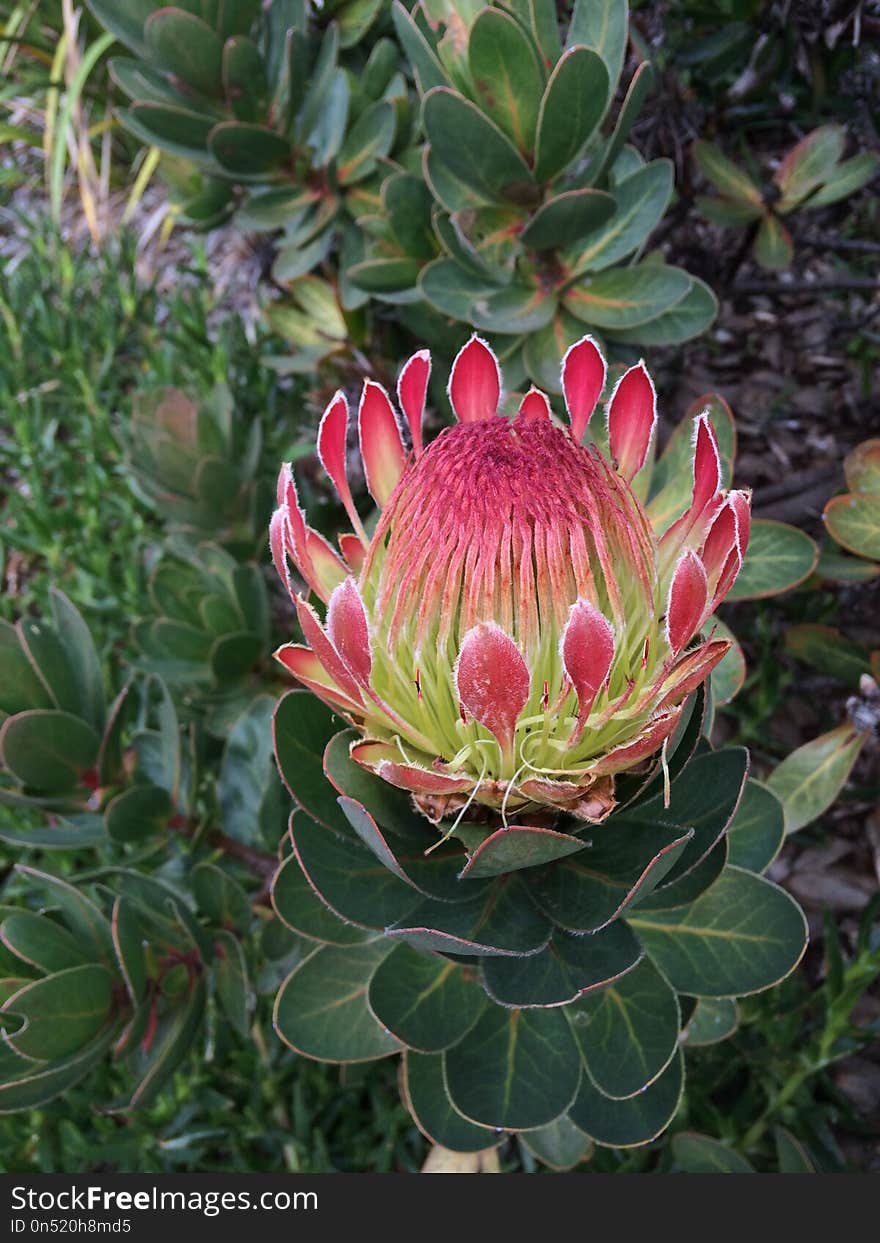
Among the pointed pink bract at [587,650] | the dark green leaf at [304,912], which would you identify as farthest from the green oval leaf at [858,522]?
the dark green leaf at [304,912]

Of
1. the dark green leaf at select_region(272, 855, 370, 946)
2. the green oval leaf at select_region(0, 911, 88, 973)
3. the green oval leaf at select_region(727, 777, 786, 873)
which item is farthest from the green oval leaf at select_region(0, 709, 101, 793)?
the green oval leaf at select_region(727, 777, 786, 873)

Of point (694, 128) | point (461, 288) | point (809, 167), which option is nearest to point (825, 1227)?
point (461, 288)

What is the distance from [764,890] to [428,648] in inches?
14.6

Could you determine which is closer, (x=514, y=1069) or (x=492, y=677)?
(x=492, y=677)

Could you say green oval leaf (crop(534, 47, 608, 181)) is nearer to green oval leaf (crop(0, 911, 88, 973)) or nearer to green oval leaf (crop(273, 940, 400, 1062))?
green oval leaf (crop(273, 940, 400, 1062))

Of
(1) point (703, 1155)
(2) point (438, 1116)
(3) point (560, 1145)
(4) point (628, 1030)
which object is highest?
(4) point (628, 1030)

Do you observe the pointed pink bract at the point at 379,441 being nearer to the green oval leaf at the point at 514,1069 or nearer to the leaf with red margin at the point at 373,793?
the leaf with red margin at the point at 373,793

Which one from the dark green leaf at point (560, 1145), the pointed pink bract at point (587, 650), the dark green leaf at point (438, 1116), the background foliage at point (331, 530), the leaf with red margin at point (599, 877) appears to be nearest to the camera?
the pointed pink bract at point (587, 650)

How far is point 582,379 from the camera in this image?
839 mm

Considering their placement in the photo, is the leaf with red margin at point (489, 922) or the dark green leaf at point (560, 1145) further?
the dark green leaf at point (560, 1145)

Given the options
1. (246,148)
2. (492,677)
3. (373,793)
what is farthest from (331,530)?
(492,677)

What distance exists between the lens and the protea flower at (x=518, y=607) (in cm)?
72

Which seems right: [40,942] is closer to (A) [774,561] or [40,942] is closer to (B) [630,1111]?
(B) [630,1111]

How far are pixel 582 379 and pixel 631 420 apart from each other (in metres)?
0.05
